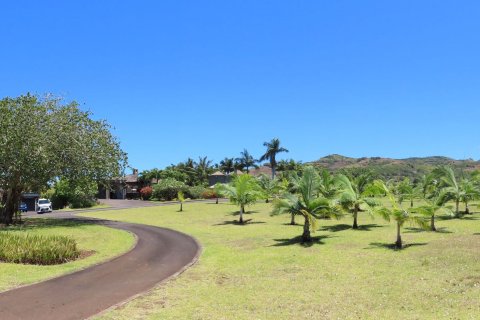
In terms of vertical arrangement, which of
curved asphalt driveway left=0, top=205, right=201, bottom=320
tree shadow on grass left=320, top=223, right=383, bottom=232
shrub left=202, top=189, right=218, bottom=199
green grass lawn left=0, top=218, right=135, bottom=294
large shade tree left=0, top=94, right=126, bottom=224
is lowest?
curved asphalt driveway left=0, top=205, right=201, bottom=320

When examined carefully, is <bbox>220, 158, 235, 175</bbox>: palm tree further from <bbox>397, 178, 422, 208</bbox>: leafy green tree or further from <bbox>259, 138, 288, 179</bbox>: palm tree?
<bbox>397, 178, 422, 208</bbox>: leafy green tree

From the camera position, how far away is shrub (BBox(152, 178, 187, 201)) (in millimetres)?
74188

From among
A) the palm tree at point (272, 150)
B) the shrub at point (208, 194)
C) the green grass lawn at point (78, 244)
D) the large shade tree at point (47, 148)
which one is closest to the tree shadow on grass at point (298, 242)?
the green grass lawn at point (78, 244)

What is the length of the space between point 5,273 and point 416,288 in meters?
14.5

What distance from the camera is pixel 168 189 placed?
2943 inches

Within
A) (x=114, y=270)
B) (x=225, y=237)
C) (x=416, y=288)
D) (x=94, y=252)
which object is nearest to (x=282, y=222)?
(x=225, y=237)

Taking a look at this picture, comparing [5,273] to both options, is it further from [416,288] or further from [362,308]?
[416,288]

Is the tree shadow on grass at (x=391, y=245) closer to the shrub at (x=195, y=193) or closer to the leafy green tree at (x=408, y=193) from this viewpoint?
the leafy green tree at (x=408, y=193)

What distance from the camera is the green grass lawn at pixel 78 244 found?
16766 mm

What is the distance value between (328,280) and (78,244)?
16.3 meters

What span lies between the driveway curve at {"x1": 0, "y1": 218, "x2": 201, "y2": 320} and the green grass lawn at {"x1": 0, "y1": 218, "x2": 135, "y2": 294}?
718mm

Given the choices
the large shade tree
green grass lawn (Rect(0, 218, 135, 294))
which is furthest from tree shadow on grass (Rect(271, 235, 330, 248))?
the large shade tree

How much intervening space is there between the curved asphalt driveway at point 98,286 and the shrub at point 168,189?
1924 inches

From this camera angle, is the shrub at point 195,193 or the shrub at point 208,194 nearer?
the shrub at point 195,193
